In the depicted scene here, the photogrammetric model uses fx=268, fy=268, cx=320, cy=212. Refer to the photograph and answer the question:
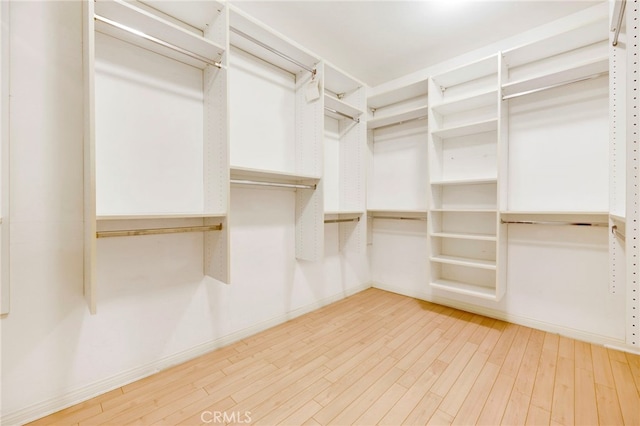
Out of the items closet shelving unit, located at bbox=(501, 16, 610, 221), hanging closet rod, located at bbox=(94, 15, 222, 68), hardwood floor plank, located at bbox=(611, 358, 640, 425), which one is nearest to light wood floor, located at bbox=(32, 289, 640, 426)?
hardwood floor plank, located at bbox=(611, 358, 640, 425)

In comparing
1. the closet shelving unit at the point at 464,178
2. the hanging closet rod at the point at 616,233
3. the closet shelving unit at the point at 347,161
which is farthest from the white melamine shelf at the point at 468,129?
the hanging closet rod at the point at 616,233

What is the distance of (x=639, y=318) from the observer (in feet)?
3.05

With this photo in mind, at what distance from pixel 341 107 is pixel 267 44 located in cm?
94

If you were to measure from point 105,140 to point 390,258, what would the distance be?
10.1 feet

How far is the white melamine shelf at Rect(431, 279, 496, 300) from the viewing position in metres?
2.47

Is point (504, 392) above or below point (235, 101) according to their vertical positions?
below

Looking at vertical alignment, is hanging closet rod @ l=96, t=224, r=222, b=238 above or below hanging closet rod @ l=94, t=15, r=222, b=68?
below

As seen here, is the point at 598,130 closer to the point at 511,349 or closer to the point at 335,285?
the point at 511,349

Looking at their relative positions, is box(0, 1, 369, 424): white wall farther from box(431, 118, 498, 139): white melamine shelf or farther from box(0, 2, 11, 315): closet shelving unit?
box(431, 118, 498, 139): white melamine shelf

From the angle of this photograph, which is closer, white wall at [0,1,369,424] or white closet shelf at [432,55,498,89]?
white wall at [0,1,369,424]

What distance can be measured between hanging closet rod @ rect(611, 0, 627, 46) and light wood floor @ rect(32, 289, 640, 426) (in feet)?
6.48

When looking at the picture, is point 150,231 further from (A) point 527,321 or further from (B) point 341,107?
(A) point 527,321

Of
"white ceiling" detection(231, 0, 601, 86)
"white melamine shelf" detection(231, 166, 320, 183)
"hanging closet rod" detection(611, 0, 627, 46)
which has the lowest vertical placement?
"white melamine shelf" detection(231, 166, 320, 183)

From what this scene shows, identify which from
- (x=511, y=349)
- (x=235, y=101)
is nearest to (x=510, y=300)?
(x=511, y=349)
